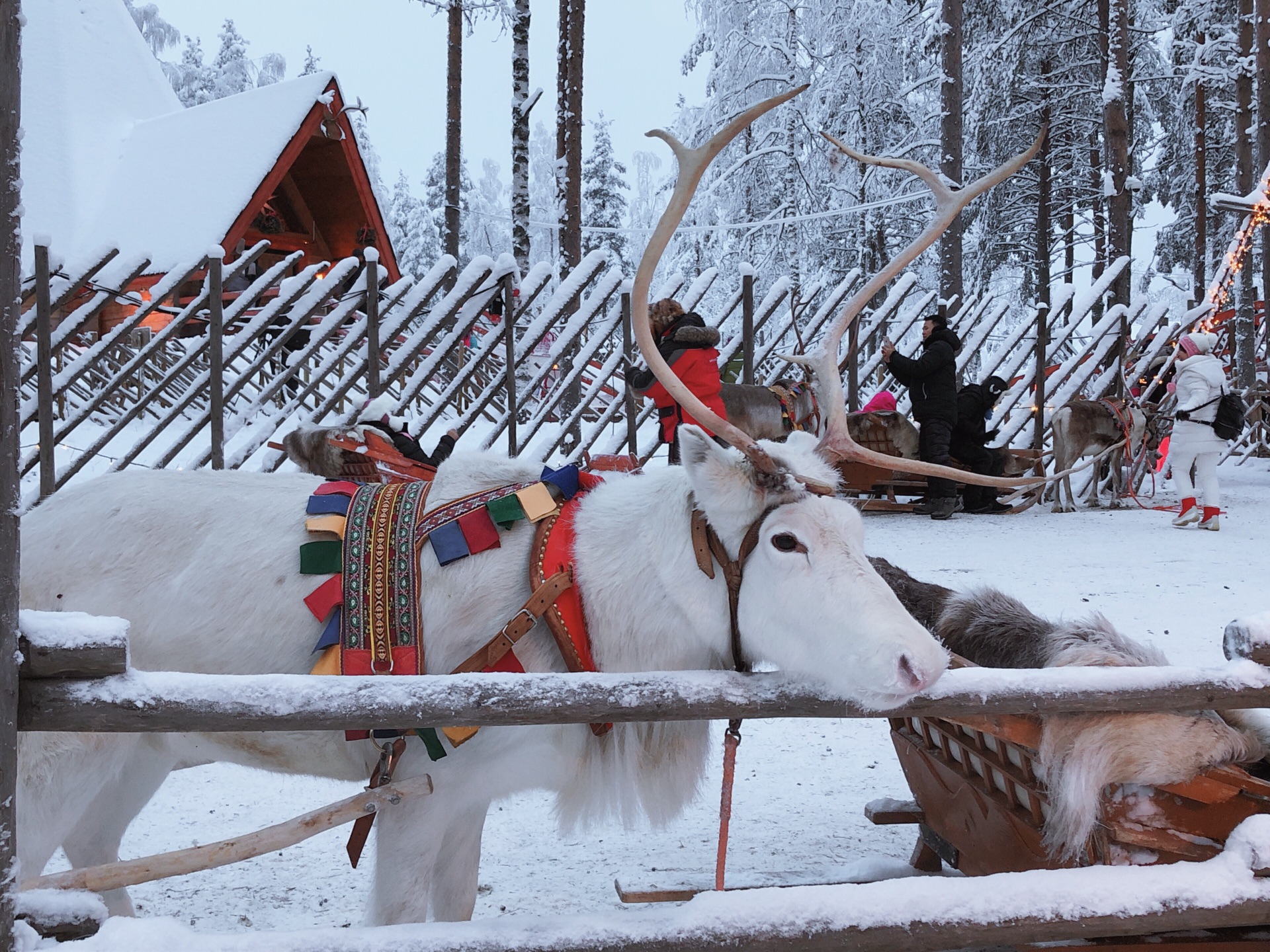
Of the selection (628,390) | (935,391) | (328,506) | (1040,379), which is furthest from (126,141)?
(328,506)

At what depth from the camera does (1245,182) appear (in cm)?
1356

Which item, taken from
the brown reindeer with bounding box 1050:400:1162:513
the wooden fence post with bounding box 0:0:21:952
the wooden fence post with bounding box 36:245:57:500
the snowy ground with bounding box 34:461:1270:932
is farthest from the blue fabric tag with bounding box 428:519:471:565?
the brown reindeer with bounding box 1050:400:1162:513

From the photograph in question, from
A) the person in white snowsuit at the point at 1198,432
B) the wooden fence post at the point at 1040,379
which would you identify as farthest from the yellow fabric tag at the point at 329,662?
the wooden fence post at the point at 1040,379

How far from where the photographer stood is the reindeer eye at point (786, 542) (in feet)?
6.50

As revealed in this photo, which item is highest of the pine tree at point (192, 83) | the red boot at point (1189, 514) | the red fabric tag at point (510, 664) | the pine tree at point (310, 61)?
the pine tree at point (310, 61)

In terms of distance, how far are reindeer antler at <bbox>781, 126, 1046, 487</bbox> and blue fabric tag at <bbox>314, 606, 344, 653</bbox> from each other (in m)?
1.19

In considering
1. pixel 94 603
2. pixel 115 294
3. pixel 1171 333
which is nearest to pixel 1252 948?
pixel 94 603

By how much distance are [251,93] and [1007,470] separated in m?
14.4

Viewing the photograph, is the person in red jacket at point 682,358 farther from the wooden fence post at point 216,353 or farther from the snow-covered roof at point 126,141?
the snow-covered roof at point 126,141

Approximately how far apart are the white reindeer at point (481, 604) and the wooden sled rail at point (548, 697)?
0.19m

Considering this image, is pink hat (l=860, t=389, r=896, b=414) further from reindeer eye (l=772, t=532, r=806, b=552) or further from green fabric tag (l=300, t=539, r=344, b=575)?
green fabric tag (l=300, t=539, r=344, b=575)

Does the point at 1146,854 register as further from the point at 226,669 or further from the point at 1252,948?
the point at 226,669

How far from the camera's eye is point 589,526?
2.27 metres

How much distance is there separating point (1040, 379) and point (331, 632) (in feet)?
31.5
